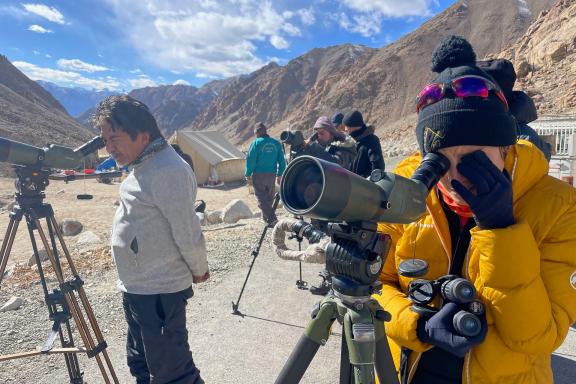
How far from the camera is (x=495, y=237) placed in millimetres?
1193

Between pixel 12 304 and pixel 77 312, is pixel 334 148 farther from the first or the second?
pixel 12 304

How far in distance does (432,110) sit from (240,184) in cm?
1778

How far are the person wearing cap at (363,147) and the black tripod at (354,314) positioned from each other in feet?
12.2

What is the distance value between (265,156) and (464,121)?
20.9 feet

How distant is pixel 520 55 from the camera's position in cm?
3275

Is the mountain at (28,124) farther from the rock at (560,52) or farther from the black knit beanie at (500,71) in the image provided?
the rock at (560,52)

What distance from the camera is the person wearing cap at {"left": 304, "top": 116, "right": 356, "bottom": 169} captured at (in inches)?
188

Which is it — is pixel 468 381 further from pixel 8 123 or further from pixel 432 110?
pixel 8 123

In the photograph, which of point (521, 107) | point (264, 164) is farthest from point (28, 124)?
point (521, 107)

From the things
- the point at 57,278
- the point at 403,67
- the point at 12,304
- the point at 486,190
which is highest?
the point at 403,67

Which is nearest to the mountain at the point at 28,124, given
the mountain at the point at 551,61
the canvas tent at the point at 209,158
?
the canvas tent at the point at 209,158

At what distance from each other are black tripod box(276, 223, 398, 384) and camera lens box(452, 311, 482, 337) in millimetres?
212

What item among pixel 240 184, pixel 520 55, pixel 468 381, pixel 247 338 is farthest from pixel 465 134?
pixel 520 55

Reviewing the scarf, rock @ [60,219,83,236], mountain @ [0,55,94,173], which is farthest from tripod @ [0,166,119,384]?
mountain @ [0,55,94,173]
